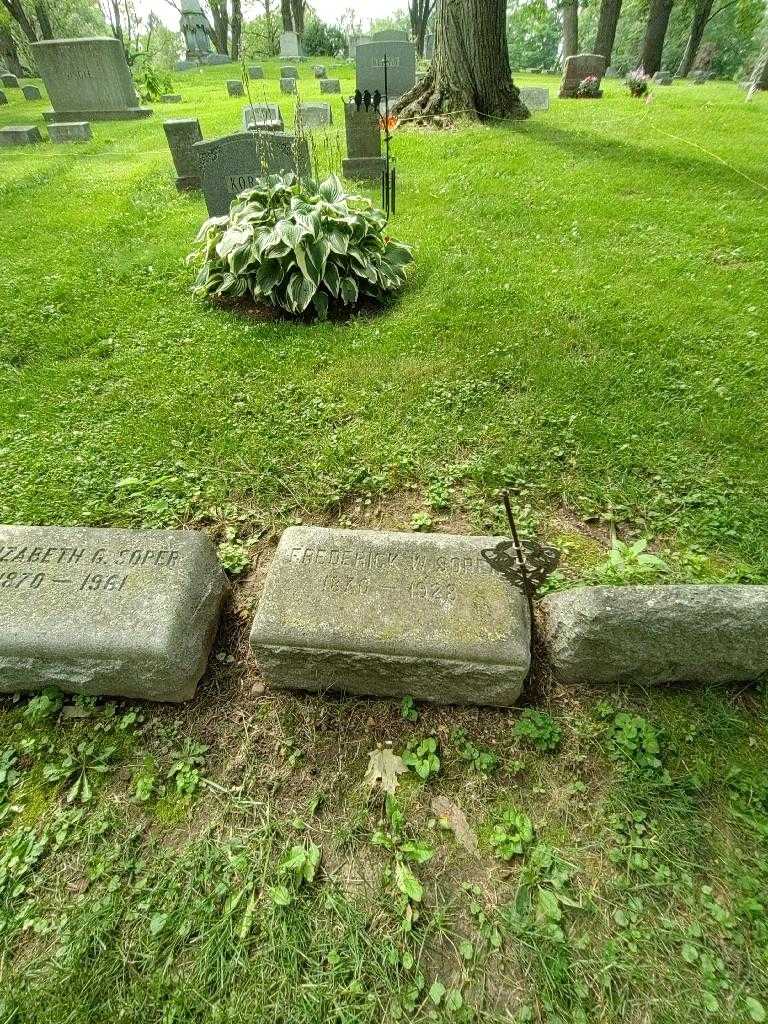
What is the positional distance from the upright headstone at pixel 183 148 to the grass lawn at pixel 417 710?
2512mm

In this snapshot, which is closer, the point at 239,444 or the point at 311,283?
the point at 239,444

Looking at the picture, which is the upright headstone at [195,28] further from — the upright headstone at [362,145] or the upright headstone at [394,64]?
the upright headstone at [362,145]

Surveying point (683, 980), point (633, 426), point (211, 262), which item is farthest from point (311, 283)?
point (683, 980)

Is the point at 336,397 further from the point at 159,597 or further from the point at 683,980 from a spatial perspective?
the point at 683,980

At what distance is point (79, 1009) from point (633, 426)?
11.9ft

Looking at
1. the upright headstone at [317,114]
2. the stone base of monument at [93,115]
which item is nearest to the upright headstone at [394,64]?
the upright headstone at [317,114]

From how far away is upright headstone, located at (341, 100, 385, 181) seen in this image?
7.64 m

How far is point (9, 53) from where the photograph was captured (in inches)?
992

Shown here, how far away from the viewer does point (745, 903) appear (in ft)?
5.34

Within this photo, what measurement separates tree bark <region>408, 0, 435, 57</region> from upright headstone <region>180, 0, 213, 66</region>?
13.3 m

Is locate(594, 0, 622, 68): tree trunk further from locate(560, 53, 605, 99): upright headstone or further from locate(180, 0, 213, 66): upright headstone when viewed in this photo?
locate(180, 0, 213, 66): upright headstone

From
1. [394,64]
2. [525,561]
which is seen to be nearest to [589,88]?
[394,64]

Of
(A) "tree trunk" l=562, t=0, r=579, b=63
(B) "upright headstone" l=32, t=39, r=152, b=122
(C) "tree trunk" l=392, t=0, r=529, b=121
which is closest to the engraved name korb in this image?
(C) "tree trunk" l=392, t=0, r=529, b=121

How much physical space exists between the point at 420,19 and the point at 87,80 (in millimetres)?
31888
